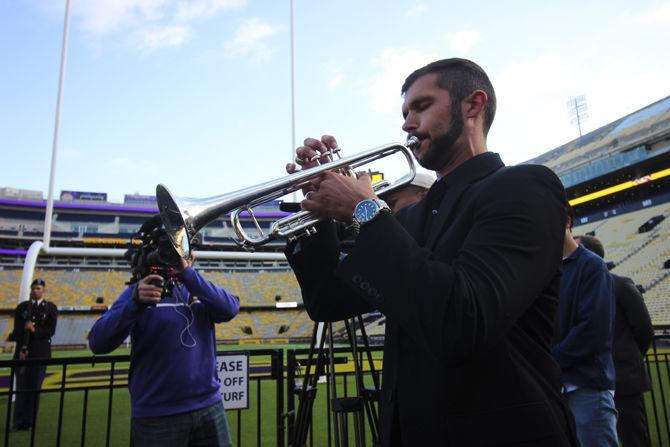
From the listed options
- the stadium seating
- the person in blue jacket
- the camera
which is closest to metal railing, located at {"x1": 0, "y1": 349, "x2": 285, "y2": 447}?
the camera

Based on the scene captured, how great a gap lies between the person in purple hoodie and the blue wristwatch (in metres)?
1.87

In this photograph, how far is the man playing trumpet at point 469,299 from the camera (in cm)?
110

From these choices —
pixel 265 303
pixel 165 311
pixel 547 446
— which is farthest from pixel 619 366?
pixel 265 303

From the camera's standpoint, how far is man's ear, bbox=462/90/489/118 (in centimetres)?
159

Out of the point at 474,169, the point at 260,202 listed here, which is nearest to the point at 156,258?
the point at 260,202

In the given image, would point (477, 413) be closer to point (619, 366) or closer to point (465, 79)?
point (465, 79)

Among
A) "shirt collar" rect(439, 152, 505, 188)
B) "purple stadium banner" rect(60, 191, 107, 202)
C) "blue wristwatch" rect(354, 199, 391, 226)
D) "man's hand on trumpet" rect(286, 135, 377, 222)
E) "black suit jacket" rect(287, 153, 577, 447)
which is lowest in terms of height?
"black suit jacket" rect(287, 153, 577, 447)

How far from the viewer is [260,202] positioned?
6.82 feet

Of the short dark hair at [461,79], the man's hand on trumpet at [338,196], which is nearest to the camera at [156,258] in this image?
the man's hand on trumpet at [338,196]

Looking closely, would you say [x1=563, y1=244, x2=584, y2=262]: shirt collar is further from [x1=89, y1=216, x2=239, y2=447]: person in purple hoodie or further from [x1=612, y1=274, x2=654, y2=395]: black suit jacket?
[x1=89, y1=216, x2=239, y2=447]: person in purple hoodie

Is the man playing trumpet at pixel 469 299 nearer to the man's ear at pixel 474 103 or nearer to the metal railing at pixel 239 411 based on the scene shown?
the man's ear at pixel 474 103

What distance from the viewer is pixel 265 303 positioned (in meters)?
37.3

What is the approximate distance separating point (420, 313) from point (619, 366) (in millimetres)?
3056

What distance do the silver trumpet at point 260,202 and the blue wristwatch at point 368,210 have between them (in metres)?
0.48
